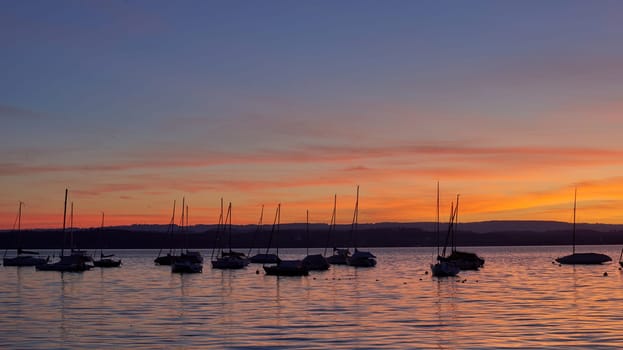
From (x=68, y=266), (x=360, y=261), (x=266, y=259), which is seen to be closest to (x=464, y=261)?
(x=360, y=261)

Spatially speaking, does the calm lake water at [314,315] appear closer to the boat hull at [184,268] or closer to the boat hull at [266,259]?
the boat hull at [184,268]

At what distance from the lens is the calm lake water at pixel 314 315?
42.9 metres

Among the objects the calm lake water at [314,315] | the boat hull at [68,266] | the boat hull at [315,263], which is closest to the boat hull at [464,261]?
the boat hull at [315,263]

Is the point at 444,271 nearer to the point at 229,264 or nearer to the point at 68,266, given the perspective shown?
the point at 229,264

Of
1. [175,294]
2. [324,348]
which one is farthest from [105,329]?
[175,294]

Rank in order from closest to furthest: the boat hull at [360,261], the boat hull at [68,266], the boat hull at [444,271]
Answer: the boat hull at [444,271] < the boat hull at [68,266] < the boat hull at [360,261]

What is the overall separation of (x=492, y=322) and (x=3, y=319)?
30990mm

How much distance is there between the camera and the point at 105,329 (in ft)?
160

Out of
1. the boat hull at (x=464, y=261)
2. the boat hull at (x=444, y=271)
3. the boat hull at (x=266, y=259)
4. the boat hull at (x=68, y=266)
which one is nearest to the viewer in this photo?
the boat hull at (x=444, y=271)

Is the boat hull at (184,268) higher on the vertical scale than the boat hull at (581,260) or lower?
lower

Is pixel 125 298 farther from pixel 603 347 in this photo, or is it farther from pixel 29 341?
pixel 603 347

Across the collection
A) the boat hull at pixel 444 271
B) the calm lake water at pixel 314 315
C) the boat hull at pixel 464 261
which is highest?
the boat hull at pixel 464 261

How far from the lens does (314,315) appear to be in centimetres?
5738

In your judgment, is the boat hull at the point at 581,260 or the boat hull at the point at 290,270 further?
the boat hull at the point at 581,260
